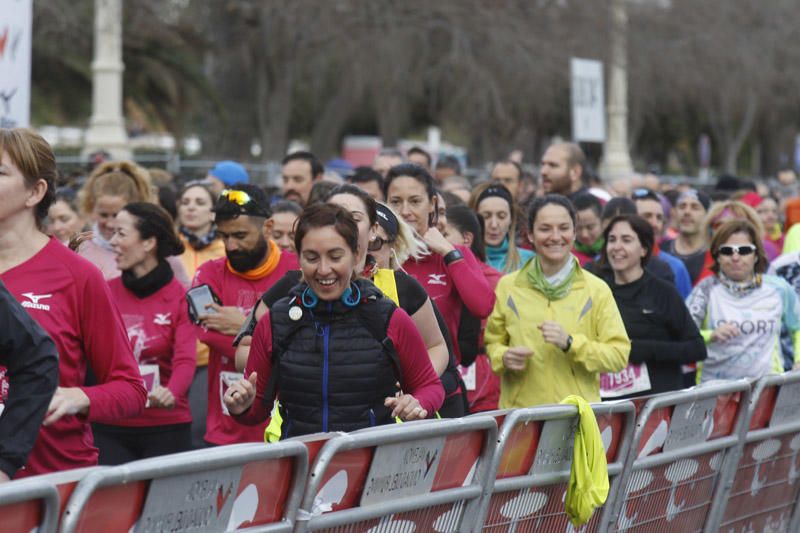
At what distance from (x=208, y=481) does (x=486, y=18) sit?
78.7 feet

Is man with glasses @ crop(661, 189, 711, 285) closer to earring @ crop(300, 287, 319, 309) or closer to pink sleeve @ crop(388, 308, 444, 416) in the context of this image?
pink sleeve @ crop(388, 308, 444, 416)

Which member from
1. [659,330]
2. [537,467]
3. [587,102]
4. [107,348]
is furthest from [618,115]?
[107,348]

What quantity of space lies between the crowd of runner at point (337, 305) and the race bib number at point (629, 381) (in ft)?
0.05

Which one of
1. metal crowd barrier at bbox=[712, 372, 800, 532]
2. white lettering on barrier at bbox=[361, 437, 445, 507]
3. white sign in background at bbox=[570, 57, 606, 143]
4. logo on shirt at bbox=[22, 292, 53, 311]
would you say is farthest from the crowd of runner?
white sign in background at bbox=[570, 57, 606, 143]

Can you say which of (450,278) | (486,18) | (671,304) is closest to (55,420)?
(450,278)

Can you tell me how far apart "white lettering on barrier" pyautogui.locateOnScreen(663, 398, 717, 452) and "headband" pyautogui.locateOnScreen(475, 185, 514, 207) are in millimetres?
3054

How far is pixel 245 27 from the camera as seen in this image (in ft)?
90.0

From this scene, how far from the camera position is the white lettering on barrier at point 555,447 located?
501 cm

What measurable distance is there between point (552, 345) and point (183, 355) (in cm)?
173

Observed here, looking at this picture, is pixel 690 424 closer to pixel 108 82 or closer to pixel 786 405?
pixel 786 405

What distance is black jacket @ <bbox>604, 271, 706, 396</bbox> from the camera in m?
7.71

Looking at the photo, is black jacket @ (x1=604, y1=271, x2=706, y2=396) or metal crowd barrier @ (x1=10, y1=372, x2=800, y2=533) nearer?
metal crowd barrier @ (x1=10, y1=372, x2=800, y2=533)

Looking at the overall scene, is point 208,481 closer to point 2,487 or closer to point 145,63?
point 2,487

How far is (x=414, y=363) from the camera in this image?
511 cm
